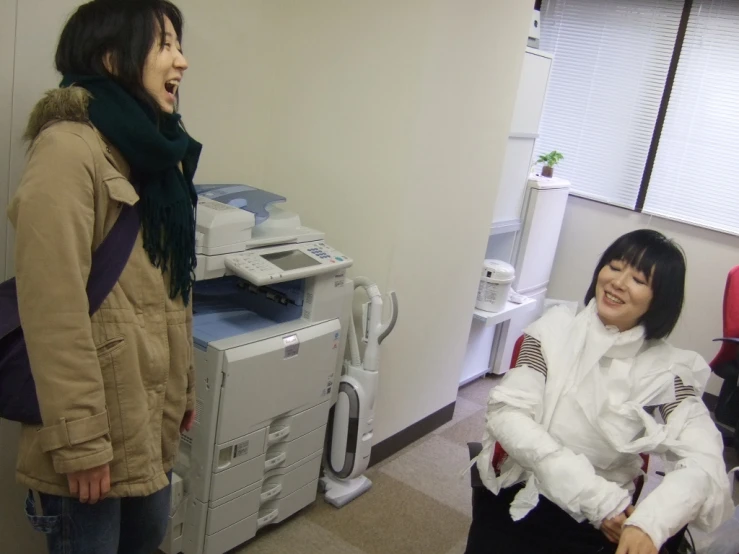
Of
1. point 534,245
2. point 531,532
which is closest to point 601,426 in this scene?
point 531,532

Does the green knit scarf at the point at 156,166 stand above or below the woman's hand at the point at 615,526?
above

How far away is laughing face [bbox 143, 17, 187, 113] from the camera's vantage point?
3.92 ft

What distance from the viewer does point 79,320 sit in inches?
42.1

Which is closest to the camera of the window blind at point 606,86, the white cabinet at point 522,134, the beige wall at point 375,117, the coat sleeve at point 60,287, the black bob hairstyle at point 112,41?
the coat sleeve at point 60,287

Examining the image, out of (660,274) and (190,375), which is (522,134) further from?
(190,375)

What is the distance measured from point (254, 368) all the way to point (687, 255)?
10.1ft

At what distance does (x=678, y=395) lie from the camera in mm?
1582

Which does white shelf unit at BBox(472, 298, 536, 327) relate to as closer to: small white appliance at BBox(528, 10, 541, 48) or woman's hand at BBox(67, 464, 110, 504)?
small white appliance at BBox(528, 10, 541, 48)

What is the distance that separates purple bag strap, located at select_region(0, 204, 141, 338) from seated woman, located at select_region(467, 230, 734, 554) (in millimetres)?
892

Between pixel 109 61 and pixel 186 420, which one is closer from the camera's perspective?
pixel 109 61

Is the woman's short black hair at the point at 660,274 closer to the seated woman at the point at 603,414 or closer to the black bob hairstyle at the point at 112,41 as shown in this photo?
the seated woman at the point at 603,414

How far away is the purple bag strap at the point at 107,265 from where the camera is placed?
1.12 metres

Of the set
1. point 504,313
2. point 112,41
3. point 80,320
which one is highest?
point 112,41

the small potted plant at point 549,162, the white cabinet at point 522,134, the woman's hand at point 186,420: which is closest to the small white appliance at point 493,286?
the white cabinet at point 522,134
